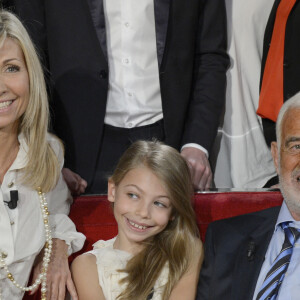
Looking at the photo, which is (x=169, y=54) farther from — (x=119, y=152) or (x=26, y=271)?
(x=26, y=271)

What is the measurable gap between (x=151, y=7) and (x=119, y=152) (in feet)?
1.62

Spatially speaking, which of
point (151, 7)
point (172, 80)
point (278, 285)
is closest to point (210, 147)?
point (172, 80)

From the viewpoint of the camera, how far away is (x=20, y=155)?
2.38 meters

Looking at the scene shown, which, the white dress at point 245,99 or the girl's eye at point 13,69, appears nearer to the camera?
the girl's eye at point 13,69

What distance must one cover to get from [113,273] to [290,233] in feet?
1.73

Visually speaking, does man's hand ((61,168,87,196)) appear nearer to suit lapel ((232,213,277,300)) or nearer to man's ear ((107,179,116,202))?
man's ear ((107,179,116,202))

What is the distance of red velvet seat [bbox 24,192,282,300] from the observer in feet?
8.46

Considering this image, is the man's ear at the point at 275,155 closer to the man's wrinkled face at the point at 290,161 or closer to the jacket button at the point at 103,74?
the man's wrinkled face at the point at 290,161

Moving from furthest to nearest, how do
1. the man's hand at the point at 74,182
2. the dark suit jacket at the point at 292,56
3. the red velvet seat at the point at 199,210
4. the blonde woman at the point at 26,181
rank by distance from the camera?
1. the dark suit jacket at the point at 292,56
2. the man's hand at the point at 74,182
3. the red velvet seat at the point at 199,210
4. the blonde woman at the point at 26,181

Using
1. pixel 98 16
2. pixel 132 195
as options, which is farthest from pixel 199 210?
pixel 98 16

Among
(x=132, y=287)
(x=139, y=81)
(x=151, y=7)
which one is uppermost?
(x=151, y=7)

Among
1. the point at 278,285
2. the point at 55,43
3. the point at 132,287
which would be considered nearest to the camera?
the point at 278,285

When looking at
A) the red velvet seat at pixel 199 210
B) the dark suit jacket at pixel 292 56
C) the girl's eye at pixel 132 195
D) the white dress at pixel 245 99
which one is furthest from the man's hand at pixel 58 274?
the dark suit jacket at pixel 292 56

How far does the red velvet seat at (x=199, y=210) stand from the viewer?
2.58 m
